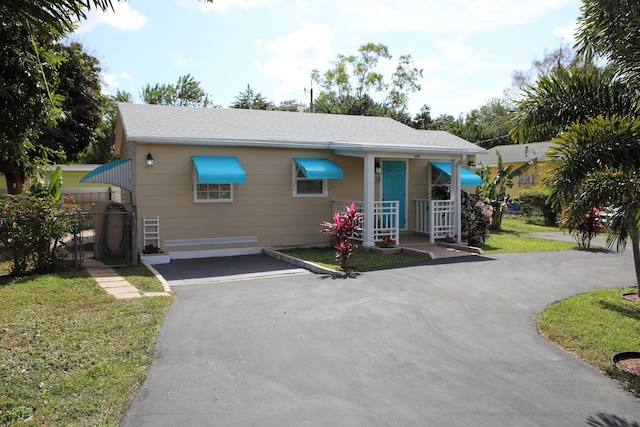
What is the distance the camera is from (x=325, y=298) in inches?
334

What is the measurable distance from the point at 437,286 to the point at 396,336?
10.5ft

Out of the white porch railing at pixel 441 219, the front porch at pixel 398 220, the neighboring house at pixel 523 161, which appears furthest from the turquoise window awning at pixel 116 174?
the neighboring house at pixel 523 161

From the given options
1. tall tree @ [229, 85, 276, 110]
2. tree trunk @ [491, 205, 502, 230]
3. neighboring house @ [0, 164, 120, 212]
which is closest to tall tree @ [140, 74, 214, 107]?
tall tree @ [229, 85, 276, 110]

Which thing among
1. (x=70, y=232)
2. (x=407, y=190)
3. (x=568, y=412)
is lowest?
(x=568, y=412)

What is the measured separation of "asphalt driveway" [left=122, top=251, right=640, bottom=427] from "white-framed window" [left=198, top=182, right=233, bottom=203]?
4.00 meters

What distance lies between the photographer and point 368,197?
1283 cm

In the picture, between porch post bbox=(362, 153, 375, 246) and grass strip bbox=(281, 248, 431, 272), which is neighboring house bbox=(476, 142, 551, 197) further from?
grass strip bbox=(281, 248, 431, 272)

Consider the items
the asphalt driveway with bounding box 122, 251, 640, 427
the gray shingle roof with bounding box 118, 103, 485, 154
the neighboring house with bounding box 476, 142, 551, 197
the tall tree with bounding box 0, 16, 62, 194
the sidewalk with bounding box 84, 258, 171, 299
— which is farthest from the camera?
the neighboring house with bounding box 476, 142, 551, 197

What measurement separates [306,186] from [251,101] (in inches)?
1210

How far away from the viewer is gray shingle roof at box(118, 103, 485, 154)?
12.8 metres

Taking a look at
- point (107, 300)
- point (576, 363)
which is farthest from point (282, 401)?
point (107, 300)

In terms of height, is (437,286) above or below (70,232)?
below

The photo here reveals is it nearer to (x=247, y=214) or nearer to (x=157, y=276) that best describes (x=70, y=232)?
(x=157, y=276)

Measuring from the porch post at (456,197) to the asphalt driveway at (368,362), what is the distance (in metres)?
4.79
